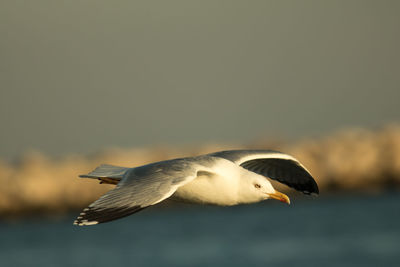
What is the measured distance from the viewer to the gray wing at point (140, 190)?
6320 mm

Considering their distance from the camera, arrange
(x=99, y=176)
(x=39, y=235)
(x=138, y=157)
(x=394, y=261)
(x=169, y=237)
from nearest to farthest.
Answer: (x=99, y=176) → (x=394, y=261) → (x=169, y=237) → (x=39, y=235) → (x=138, y=157)

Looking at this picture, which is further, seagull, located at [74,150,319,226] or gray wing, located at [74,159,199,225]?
seagull, located at [74,150,319,226]

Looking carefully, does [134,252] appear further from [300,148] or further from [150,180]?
[150,180]

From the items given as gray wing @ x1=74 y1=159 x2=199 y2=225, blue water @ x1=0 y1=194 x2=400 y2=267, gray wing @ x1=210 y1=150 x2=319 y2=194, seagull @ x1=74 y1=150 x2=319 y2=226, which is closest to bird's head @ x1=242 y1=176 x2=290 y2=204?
seagull @ x1=74 y1=150 x2=319 y2=226

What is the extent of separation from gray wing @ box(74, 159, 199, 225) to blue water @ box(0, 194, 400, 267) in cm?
1612

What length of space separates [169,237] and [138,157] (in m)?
8.87

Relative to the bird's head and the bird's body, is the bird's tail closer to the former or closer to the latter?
the bird's body

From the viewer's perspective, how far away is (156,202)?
6.48 meters

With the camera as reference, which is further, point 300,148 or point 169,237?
point 300,148

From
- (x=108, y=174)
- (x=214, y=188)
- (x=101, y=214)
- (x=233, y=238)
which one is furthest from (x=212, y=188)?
(x=233, y=238)

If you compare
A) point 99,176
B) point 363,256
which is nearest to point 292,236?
point 363,256

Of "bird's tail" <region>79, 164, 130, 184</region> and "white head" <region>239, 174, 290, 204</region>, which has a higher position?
"bird's tail" <region>79, 164, 130, 184</region>

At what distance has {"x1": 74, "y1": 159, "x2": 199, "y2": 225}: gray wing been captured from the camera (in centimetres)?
632

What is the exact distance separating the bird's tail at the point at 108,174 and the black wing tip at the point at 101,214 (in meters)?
1.33
